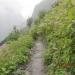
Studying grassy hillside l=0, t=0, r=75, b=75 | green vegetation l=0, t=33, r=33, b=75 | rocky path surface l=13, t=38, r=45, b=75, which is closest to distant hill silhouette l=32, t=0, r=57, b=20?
green vegetation l=0, t=33, r=33, b=75

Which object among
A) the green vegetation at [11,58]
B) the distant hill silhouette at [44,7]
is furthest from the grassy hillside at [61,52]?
the distant hill silhouette at [44,7]

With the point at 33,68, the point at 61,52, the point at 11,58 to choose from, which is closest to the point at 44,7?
the point at 11,58

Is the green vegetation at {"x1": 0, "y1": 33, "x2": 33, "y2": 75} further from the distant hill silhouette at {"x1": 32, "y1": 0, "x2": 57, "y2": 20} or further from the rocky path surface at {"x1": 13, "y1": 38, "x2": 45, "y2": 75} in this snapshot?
the distant hill silhouette at {"x1": 32, "y1": 0, "x2": 57, "y2": 20}

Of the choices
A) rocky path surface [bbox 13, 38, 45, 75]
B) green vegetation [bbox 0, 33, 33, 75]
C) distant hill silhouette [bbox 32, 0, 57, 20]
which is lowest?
rocky path surface [bbox 13, 38, 45, 75]

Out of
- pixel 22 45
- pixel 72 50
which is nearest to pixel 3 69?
pixel 72 50

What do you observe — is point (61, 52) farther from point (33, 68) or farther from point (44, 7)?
point (44, 7)

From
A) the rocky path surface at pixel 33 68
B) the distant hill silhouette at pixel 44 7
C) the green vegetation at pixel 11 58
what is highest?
the distant hill silhouette at pixel 44 7

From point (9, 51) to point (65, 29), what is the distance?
19.4 ft

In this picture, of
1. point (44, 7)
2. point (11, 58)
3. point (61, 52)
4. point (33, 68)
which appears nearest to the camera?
point (61, 52)

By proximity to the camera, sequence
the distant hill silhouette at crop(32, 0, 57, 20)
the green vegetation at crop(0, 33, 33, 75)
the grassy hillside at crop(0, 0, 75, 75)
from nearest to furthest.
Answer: the grassy hillside at crop(0, 0, 75, 75), the green vegetation at crop(0, 33, 33, 75), the distant hill silhouette at crop(32, 0, 57, 20)

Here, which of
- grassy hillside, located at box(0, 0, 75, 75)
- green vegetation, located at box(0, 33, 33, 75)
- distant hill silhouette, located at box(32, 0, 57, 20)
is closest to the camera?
grassy hillside, located at box(0, 0, 75, 75)

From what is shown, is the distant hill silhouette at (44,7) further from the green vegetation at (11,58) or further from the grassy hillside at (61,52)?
the grassy hillside at (61,52)

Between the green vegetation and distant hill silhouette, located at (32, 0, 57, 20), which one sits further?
distant hill silhouette, located at (32, 0, 57, 20)

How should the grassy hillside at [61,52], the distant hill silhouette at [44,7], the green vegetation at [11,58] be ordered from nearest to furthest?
1. the grassy hillside at [61,52]
2. the green vegetation at [11,58]
3. the distant hill silhouette at [44,7]
